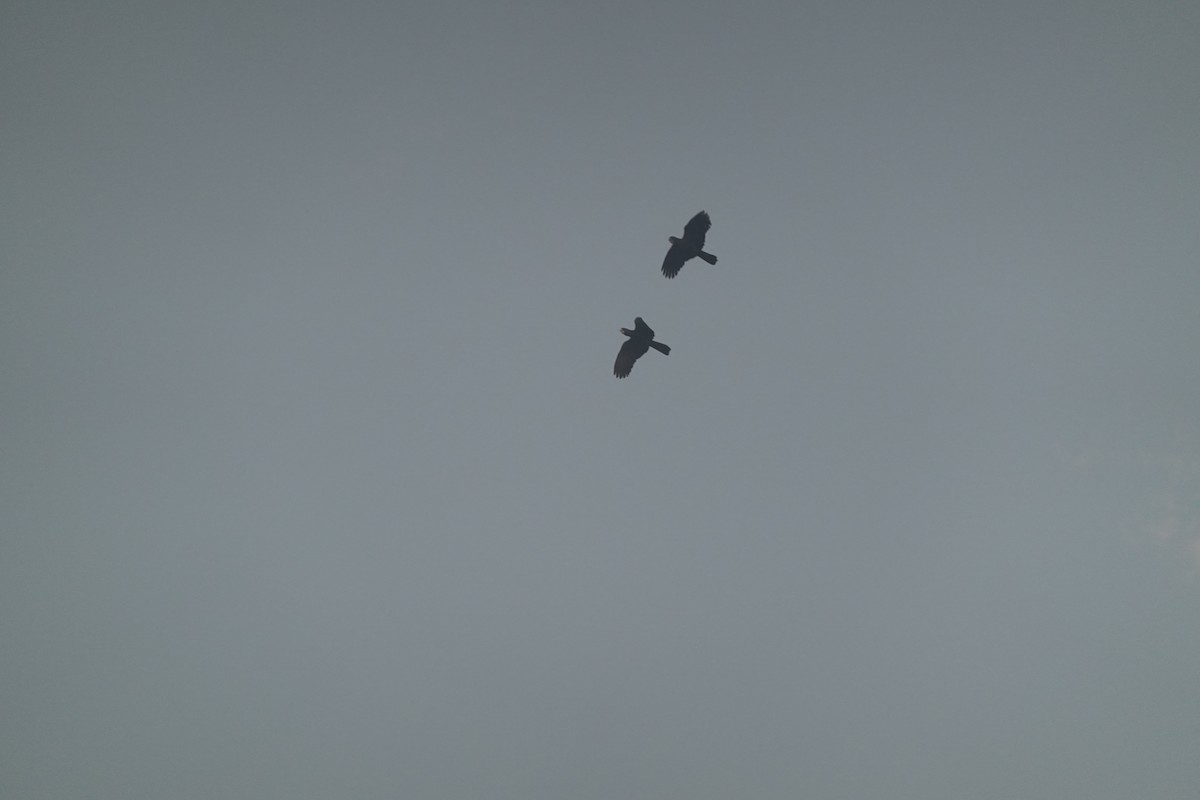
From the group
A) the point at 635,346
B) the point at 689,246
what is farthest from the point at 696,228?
the point at 635,346

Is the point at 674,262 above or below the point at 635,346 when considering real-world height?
above

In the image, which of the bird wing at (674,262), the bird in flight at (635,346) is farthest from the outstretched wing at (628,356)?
the bird wing at (674,262)

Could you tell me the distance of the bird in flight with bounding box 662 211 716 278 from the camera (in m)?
27.0

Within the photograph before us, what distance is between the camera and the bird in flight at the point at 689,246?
27.0 metres

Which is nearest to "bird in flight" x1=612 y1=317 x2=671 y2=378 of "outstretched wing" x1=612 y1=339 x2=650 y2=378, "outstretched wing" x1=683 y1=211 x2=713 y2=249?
"outstretched wing" x1=612 y1=339 x2=650 y2=378

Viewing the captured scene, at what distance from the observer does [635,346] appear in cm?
2817

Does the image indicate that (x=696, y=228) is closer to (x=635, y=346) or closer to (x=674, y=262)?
(x=674, y=262)

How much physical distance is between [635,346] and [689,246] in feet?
11.8

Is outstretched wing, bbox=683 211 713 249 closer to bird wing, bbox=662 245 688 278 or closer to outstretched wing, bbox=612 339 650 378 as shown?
bird wing, bbox=662 245 688 278

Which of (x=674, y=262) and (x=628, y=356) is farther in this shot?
(x=628, y=356)

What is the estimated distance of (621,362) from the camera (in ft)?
93.1

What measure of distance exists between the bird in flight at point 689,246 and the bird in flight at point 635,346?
6.14 feet

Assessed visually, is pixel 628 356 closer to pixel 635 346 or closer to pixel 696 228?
pixel 635 346

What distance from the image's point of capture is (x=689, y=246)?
27.1 metres
